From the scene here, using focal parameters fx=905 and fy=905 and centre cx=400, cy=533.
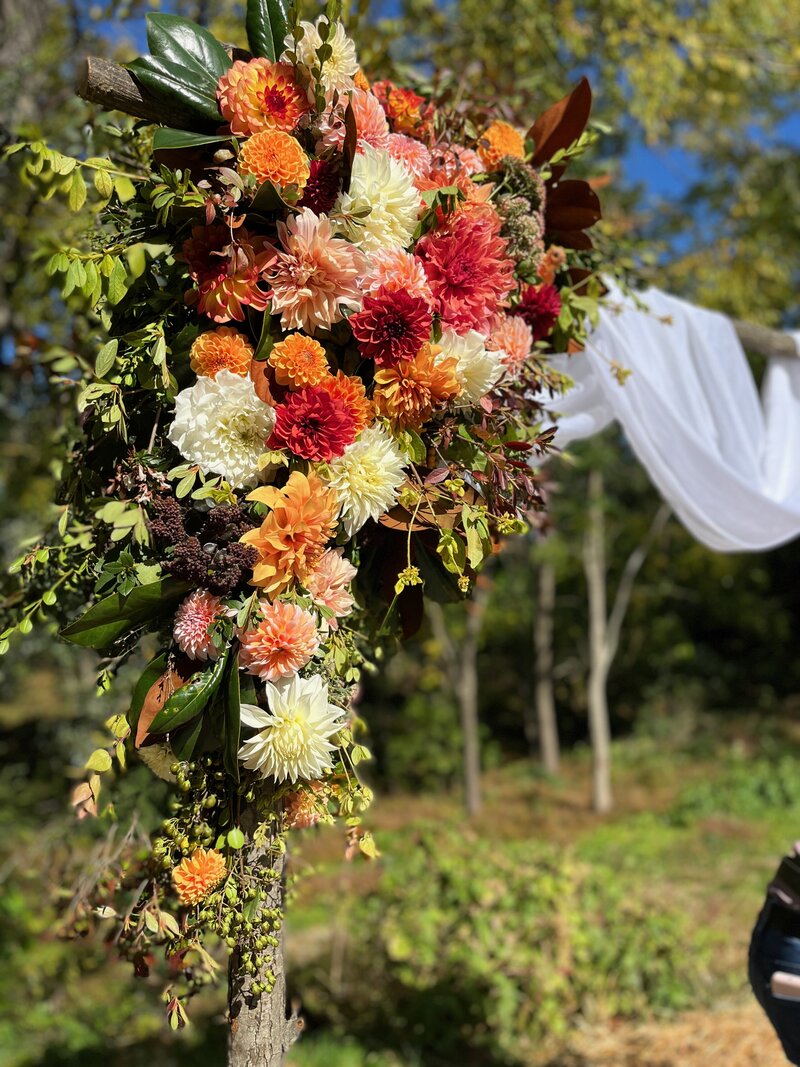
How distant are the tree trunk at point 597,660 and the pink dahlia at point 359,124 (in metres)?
8.32

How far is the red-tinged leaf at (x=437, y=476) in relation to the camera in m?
1.58

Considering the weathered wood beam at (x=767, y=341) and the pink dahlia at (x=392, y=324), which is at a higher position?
the weathered wood beam at (x=767, y=341)

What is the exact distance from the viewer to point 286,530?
1440 millimetres

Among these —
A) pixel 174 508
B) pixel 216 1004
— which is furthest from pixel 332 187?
pixel 216 1004

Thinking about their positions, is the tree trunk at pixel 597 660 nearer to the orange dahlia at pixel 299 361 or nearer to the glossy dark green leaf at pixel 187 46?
the orange dahlia at pixel 299 361

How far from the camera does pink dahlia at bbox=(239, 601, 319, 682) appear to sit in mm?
1408

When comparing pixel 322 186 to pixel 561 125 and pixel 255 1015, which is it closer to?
pixel 561 125

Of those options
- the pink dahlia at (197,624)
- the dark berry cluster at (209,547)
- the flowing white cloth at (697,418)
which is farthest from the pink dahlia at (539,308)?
the pink dahlia at (197,624)

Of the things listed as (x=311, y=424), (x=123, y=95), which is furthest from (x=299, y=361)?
(x=123, y=95)

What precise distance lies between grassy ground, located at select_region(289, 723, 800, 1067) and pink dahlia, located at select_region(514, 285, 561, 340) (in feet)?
4.03

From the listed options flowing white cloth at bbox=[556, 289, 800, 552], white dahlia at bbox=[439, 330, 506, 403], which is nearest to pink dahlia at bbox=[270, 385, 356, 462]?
white dahlia at bbox=[439, 330, 506, 403]

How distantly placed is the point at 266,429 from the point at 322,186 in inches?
17.1

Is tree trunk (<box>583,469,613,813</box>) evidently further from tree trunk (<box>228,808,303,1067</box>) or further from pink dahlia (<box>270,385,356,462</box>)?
pink dahlia (<box>270,385,356,462</box>)

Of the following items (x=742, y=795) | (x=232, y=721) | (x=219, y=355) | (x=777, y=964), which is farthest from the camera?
(x=742, y=795)
